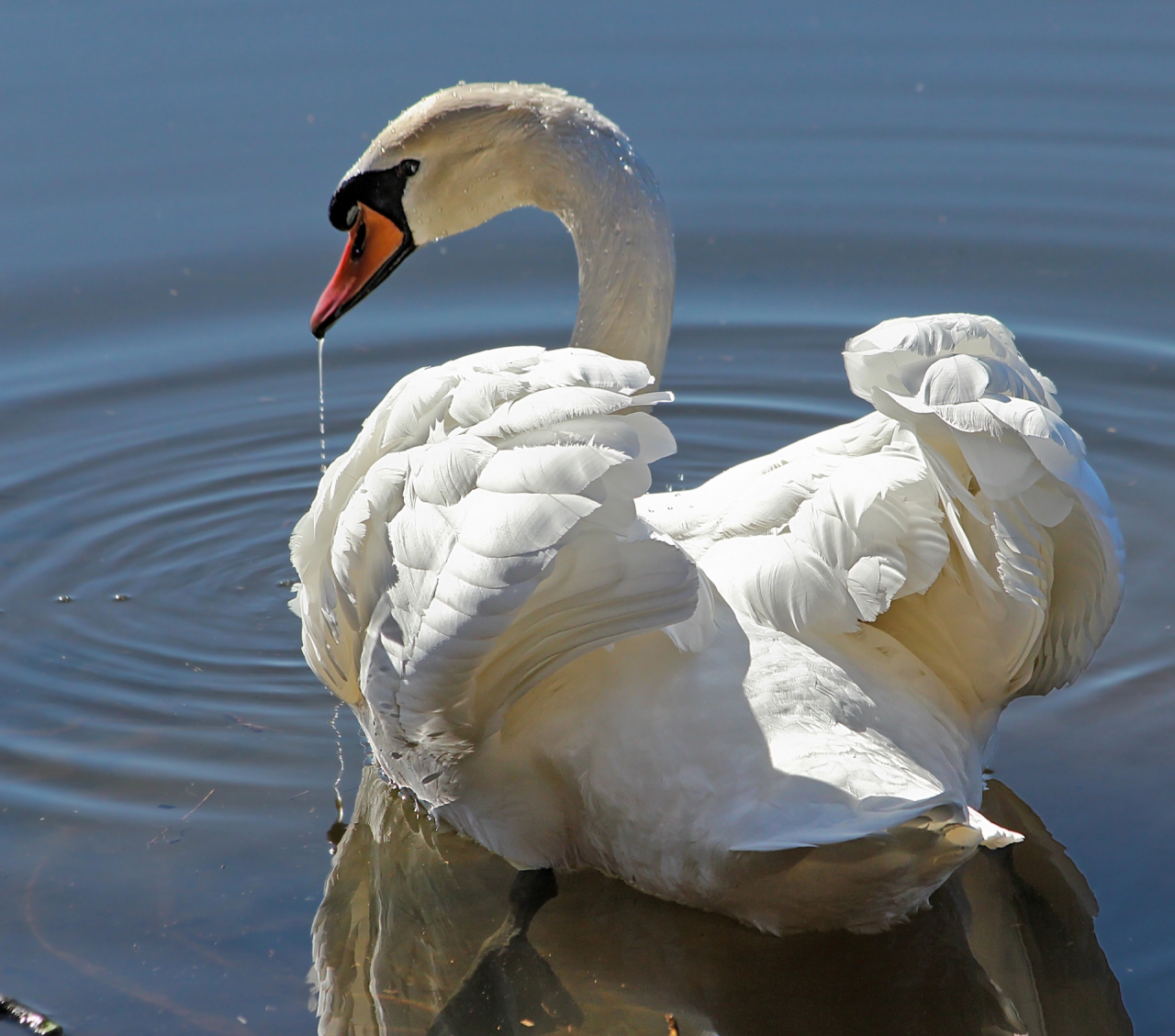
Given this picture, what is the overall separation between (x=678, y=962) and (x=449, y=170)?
2220 millimetres

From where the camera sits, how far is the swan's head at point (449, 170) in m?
4.29

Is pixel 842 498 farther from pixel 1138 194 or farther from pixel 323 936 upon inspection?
pixel 1138 194

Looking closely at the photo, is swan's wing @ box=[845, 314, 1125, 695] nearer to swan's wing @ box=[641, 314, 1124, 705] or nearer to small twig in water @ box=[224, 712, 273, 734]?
swan's wing @ box=[641, 314, 1124, 705]

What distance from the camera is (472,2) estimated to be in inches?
365

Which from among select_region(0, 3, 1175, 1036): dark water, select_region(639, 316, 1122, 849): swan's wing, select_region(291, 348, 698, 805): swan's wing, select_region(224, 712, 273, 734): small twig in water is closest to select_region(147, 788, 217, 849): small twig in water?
select_region(0, 3, 1175, 1036): dark water

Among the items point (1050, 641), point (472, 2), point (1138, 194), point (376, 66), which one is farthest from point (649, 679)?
point (472, 2)

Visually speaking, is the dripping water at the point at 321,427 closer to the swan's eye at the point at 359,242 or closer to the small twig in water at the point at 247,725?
the swan's eye at the point at 359,242

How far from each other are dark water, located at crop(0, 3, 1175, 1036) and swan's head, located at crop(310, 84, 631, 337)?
1.18 meters

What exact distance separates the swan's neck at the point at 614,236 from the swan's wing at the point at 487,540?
96 cm

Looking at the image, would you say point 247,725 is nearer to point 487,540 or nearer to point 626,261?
point 626,261

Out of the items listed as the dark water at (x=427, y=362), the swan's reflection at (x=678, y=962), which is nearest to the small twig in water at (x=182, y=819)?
the dark water at (x=427, y=362)

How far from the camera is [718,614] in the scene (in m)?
3.28

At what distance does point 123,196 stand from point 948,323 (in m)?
5.43

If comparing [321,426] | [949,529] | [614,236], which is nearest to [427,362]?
[321,426]
